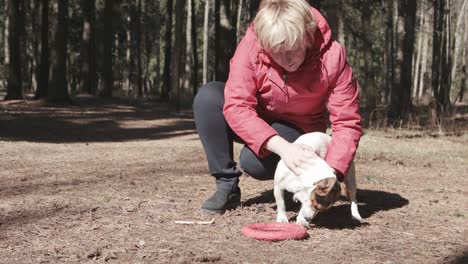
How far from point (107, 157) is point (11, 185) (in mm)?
2445

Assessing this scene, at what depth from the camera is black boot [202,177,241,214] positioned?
155 inches

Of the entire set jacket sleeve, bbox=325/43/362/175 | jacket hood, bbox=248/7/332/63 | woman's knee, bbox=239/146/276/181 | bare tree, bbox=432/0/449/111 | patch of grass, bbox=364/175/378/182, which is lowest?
patch of grass, bbox=364/175/378/182

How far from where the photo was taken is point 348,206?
430cm

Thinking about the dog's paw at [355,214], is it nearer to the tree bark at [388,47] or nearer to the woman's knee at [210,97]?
the woman's knee at [210,97]

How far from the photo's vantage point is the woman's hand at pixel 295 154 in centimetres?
321

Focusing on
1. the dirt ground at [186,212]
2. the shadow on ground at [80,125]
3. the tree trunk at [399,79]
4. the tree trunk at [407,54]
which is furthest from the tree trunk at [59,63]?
the tree trunk at [407,54]

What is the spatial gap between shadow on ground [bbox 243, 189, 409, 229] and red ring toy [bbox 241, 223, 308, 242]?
0.42 m

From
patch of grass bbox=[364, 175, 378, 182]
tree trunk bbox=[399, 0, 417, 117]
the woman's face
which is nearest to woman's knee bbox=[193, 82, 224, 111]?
the woman's face

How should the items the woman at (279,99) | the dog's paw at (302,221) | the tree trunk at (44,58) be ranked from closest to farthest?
1. the woman at (279,99)
2. the dog's paw at (302,221)
3. the tree trunk at (44,58)

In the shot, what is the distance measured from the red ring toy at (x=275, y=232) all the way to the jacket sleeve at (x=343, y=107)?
1.52 ft

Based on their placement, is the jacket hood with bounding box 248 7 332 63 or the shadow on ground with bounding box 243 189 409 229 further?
the shadow on ground with bounding box 243 189 409 229

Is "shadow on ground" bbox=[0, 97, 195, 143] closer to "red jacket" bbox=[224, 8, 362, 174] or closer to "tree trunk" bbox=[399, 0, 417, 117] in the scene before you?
"tree trunk" bbox=[399, 0, 417, 117]

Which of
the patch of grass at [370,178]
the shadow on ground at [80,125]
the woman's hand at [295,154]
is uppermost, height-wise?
the woman's hand at [295,154]

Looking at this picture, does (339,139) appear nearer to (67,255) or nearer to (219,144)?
(219,144)
